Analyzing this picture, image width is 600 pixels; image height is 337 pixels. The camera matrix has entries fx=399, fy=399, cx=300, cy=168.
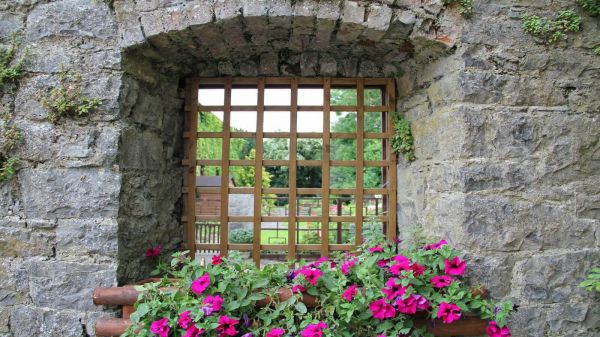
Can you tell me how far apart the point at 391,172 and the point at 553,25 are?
1112 mm

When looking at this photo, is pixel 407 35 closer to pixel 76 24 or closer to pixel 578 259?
pixel 578 259

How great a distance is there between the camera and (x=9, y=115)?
1990mm

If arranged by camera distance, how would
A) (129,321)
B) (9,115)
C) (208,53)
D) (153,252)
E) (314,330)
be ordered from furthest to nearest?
1. (208,53)
2. (153,252)
3. (9,115)
4. (129,321)
5. (314,330)

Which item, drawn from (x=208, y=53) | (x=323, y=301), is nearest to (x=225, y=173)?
(x=208, y=53)

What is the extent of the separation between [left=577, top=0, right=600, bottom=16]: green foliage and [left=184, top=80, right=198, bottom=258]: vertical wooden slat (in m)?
2.14

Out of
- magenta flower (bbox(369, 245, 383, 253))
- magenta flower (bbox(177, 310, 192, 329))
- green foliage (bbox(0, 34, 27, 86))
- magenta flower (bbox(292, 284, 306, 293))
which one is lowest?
magenta flower (bbox(177, 310, 192, 329))

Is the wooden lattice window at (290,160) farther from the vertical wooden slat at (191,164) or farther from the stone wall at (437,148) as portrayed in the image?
the stone wall at (437,148)

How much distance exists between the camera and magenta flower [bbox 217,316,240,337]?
1648mm

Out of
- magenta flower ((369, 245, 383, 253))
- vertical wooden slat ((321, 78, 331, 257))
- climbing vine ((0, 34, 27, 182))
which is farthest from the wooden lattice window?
climbing vine ((0, 34, 27, 182))

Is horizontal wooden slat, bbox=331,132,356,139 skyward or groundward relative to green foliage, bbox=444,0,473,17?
groundward

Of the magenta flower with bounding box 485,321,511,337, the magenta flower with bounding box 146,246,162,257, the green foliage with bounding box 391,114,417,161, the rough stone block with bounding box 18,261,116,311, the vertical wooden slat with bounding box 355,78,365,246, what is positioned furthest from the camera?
the vertical wooden slat with bounding box 355,78,365,246

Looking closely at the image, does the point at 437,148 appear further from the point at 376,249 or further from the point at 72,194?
the point at 72,194

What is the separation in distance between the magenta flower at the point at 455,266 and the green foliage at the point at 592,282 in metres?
0.58

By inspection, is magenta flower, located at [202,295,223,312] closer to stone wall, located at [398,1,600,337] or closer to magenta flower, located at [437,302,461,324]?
magenta flower, located at [437,302,461,324]
